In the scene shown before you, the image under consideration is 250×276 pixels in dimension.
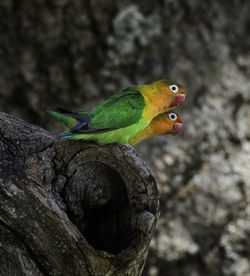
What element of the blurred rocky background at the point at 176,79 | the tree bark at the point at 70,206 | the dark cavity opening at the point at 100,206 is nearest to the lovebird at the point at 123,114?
the tree bark at the point at 70,206

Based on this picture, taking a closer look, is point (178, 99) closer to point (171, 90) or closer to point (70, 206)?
point (171, 90)

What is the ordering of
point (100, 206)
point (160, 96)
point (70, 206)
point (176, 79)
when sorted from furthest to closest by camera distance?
point (176, 79)
point (160, 96)
point (100, 206)
point (70, 206)

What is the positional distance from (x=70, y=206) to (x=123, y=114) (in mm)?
815

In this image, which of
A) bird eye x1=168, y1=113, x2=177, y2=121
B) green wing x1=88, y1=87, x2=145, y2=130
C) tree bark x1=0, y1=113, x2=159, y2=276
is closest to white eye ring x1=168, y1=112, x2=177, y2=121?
bird eye x1=168, y1=113, x2=177, y2=121

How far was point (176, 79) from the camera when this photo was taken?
4.62 m

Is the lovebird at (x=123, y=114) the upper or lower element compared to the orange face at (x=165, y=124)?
upper

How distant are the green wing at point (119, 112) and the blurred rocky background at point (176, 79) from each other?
176cm

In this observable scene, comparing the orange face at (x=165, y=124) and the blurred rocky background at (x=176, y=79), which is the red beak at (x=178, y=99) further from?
the blurred rocky background at (x=176, y=79)

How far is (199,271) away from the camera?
4.56m

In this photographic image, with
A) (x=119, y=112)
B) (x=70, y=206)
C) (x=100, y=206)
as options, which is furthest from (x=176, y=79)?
(x=70, y=206)

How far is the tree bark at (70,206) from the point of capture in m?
2.05

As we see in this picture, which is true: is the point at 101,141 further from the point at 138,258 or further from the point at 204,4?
the point at 204,4

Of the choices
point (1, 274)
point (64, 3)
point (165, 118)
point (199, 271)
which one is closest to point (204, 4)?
point (64, 3)

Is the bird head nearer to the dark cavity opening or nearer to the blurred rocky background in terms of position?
the dark cavity opening
